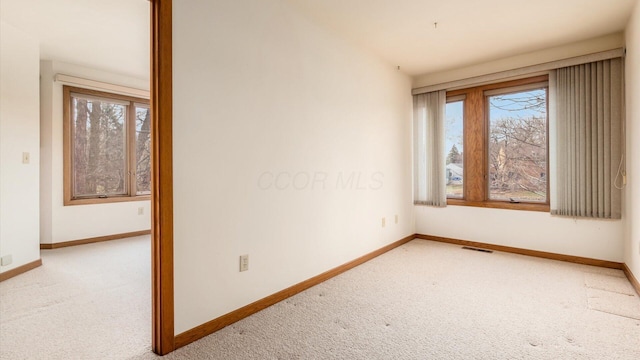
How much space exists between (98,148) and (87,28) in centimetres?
201

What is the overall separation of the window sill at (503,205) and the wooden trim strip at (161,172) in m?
3.77

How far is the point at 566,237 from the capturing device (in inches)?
136

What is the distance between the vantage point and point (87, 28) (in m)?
3.14

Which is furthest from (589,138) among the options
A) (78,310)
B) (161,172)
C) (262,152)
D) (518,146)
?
(78,310)

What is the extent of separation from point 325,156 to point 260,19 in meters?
1.29

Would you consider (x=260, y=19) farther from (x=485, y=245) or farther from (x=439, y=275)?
(x=485, y=245)

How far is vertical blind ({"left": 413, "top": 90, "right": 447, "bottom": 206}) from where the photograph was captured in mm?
4281

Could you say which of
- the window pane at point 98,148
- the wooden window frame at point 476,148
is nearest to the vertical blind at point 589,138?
the wooden window frame at point 476,148

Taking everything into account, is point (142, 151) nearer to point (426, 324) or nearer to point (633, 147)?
point (426, 324)

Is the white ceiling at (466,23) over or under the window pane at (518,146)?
over

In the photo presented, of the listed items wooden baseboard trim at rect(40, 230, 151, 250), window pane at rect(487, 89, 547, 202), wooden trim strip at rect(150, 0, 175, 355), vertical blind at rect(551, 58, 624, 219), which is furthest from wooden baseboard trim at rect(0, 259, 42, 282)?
vertical blind at rect(551, 58, 624, 219)

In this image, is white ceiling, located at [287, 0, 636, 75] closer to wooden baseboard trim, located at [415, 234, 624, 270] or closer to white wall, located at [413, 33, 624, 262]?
white wall, located at [413, 33, 624, 262]

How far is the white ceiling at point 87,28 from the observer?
2693mm

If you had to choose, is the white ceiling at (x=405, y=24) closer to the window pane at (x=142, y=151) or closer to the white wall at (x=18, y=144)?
the white wall at (x=18, y=144)
